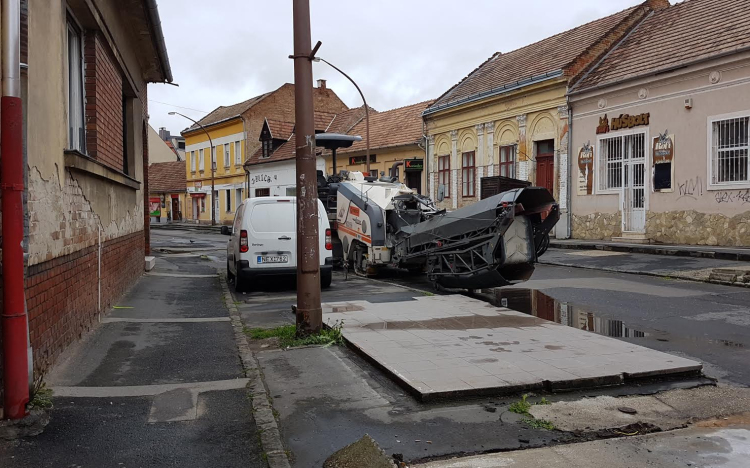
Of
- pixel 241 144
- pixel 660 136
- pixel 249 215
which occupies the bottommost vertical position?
pixel 249 215

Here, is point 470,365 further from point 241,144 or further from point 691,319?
point 241,144

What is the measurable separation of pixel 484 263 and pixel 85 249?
574 cm

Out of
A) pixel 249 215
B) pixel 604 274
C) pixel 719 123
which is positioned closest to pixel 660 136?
pixel 719 123

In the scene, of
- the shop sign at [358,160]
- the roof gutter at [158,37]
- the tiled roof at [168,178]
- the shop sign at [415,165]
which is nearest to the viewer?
the roof gutter at [158,37]

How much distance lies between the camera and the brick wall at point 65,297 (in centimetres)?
515

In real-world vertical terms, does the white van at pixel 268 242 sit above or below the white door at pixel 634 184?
below

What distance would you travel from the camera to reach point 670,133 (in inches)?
750

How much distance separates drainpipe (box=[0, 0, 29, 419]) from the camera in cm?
420

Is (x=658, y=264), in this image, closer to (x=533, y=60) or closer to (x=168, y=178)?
(x=533, y=60)

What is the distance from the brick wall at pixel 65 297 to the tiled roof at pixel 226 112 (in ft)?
134

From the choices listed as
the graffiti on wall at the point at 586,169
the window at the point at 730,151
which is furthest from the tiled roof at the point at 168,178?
the window at the point at 730,151

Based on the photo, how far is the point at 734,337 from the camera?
24.1 feet

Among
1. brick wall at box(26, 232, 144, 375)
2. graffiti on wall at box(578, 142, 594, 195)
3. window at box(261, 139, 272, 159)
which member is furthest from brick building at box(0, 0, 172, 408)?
window at box(261, 139, 272, 159)

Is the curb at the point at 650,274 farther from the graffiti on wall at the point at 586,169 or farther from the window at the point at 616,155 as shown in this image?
the graffiti on wall at the point at 586,169
